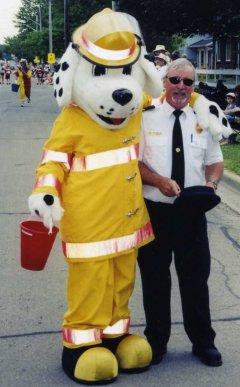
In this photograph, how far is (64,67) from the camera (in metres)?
3.71

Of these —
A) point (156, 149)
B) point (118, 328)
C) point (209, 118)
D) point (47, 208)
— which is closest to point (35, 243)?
point (47, 208)

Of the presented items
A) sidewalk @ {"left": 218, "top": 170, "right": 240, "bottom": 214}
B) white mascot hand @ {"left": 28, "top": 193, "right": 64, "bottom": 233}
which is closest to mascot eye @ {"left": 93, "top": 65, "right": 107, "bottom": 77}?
white mascot hand @ {"left": 28, "top": 193, "right": 64, "bottom": 233}

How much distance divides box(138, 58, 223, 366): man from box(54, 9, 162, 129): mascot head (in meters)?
0.23

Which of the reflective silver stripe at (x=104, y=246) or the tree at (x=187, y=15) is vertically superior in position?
the tree at (x=187, y=15)

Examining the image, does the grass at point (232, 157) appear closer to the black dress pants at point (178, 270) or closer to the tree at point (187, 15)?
the black dress pants at point (178, 270)

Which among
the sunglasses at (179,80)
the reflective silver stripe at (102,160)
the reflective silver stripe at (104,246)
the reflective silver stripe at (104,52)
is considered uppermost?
the reflective silver stripe at (104,52)

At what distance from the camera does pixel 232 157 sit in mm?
11141

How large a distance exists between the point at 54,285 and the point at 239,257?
179 cm

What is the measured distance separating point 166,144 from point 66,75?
66 centimetres

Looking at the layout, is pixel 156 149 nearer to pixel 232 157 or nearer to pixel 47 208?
pixel 47 208

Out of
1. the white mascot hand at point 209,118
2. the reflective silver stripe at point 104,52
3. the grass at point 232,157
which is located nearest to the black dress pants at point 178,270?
the white mascot hand at point 209,118

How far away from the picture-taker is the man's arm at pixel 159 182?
12.1 ft

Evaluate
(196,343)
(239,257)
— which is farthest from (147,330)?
(239,257)

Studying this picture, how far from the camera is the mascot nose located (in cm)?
357
